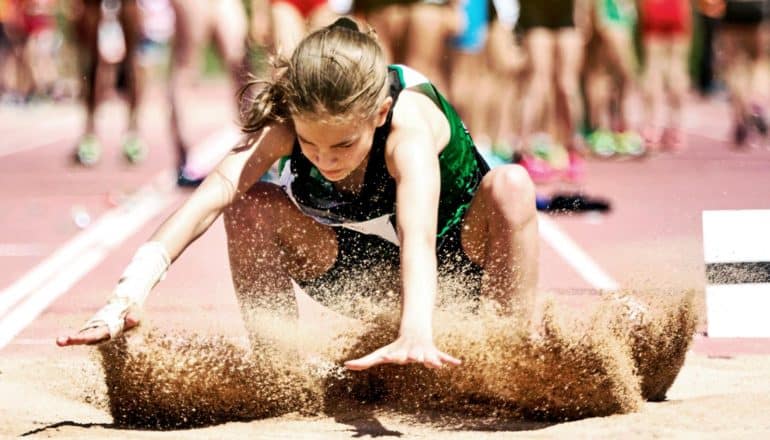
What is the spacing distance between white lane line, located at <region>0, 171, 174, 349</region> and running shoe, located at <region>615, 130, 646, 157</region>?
16.6 ft

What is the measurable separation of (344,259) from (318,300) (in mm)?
175

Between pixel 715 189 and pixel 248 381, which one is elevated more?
pixel 248 381

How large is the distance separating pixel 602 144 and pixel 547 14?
2596mm

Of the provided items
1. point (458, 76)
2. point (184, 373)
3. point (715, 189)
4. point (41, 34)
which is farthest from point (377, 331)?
point (41, 34)

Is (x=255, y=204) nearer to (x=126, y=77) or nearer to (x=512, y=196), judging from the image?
(x=512, y=196)

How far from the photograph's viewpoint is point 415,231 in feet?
12.9

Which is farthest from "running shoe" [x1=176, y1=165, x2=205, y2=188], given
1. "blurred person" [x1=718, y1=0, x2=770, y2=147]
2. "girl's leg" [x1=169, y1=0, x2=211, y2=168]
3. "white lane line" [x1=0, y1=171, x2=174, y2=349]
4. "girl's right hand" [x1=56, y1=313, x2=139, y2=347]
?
"blurred person" [x1=718, y1=0, x2=770, y2=147]

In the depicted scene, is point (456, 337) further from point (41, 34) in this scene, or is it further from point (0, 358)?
point (41, 34)

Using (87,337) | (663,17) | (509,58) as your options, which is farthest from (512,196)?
(663,17)

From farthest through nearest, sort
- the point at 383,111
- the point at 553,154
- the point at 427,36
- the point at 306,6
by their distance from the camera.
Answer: the point at 553,154, the point at 427,36, the point at 306,6, the point at 383,111

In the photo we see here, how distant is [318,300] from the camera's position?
15.4 feet

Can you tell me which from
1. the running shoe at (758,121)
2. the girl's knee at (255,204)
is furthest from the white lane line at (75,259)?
the running shoe at (758,121)

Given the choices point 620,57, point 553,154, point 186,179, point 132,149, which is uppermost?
point 186,179

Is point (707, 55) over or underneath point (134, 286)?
underneath
